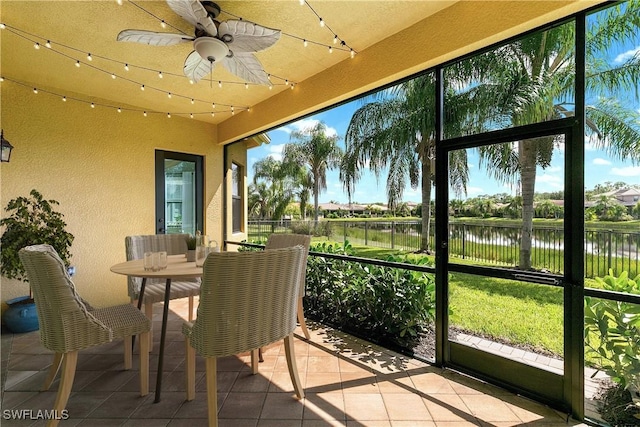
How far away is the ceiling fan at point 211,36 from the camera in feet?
5.89

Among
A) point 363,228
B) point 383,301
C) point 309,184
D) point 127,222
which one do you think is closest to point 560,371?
point 383,301

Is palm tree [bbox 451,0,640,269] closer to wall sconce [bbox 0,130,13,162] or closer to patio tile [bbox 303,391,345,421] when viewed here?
patio tile [bbox 303,391,345,421]

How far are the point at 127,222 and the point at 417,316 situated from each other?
3.81 m

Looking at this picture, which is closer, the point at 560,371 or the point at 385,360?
the point at 560,371

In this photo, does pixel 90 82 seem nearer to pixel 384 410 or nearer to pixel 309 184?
pixel 309 184

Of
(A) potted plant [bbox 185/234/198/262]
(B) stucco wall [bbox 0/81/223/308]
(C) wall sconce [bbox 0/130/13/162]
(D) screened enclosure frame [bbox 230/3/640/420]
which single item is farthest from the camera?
(B) stucco wall [bbox 0/81/223/308]

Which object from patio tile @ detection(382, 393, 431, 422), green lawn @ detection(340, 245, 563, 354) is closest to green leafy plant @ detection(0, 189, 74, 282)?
patio tile @ detection(382, 393, 431, 422)

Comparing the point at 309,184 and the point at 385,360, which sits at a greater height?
the point at 309,184

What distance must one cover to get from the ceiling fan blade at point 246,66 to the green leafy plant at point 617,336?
266cm

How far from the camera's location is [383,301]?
294cm

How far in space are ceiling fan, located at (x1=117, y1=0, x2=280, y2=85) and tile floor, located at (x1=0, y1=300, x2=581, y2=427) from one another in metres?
2.26

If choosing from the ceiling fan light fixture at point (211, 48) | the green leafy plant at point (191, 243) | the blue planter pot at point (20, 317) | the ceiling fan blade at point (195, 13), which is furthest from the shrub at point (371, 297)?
the blue planter pot at point (20, 317)

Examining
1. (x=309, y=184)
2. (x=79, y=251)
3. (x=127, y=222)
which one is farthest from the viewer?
(x=309, y=184)

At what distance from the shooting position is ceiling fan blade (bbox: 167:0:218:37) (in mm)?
1712
